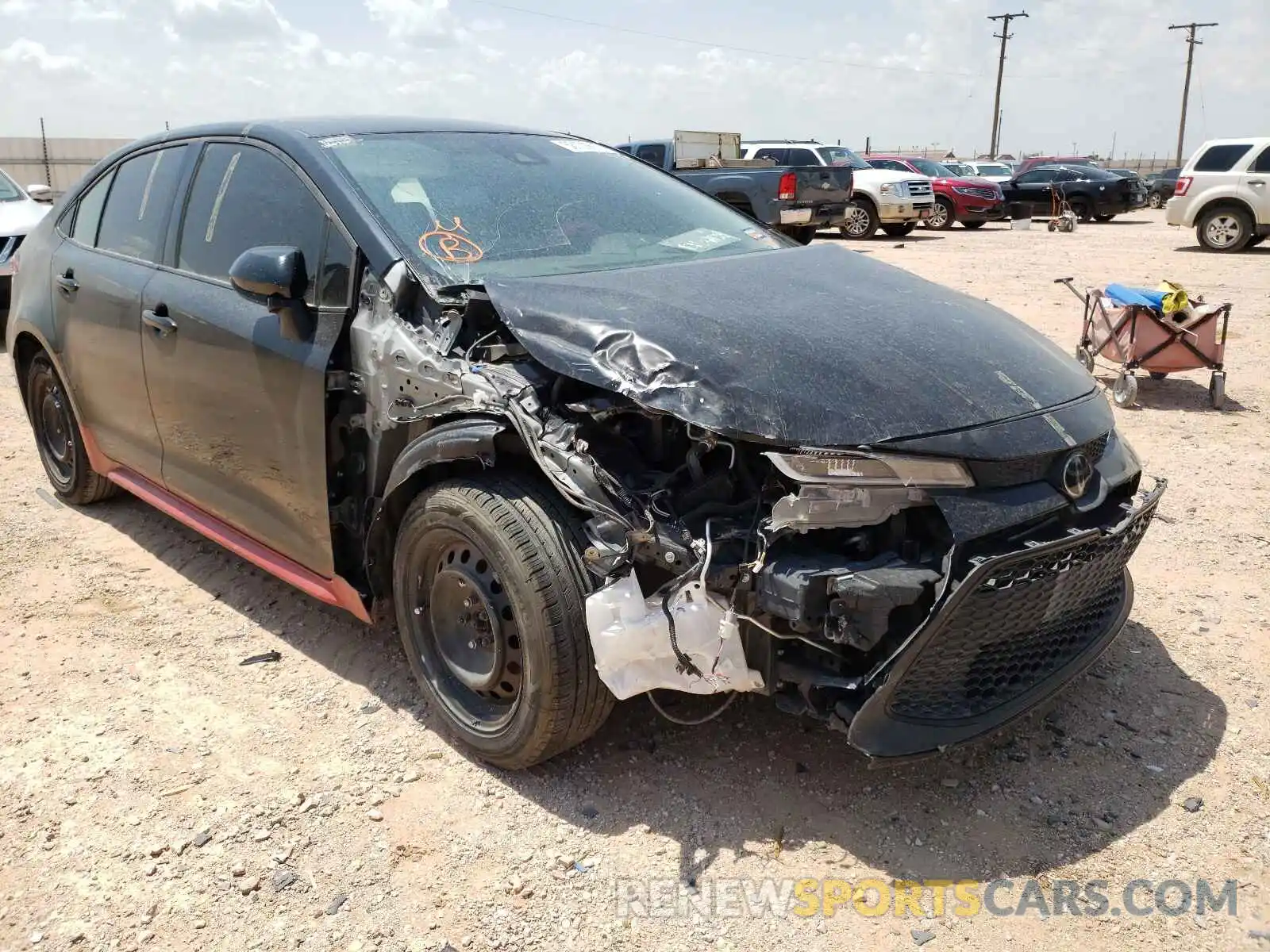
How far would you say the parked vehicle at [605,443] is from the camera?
2.40 m

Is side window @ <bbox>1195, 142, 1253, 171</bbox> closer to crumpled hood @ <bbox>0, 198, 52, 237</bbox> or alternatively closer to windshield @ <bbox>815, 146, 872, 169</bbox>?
windshield @ <bbox>815, 146, 872, 169</bbox>

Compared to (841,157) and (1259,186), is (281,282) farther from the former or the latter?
(841,157)

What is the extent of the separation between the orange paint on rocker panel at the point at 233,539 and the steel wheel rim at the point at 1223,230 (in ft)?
56.5

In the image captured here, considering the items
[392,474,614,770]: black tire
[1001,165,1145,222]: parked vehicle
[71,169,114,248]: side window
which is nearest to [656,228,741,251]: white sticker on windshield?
[392,474,614,770]: black tire

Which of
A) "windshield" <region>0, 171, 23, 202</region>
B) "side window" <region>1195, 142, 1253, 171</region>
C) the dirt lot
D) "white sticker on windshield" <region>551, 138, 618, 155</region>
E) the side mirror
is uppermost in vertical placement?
"side window" <region>1195, 142, 1253, 171</region>

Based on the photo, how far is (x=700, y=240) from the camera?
3.72 m

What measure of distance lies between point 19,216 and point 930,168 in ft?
70.2

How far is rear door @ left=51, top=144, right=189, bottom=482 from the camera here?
3.96m

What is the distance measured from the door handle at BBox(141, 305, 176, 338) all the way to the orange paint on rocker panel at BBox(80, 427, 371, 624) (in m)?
0.70

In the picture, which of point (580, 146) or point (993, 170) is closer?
point (580, 146)

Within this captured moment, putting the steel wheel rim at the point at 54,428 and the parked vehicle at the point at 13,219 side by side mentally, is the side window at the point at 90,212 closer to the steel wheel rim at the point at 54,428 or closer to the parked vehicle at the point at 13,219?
the steel wheel rim at the point at 54,428

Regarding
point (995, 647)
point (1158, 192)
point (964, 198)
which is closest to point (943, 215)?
point (964, 198)

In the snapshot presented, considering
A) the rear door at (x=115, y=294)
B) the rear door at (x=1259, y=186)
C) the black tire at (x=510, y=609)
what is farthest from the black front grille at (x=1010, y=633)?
the rear door at (x=1259, y=186)

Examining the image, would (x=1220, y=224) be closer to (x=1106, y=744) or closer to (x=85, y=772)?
(x=1106, y=744)
